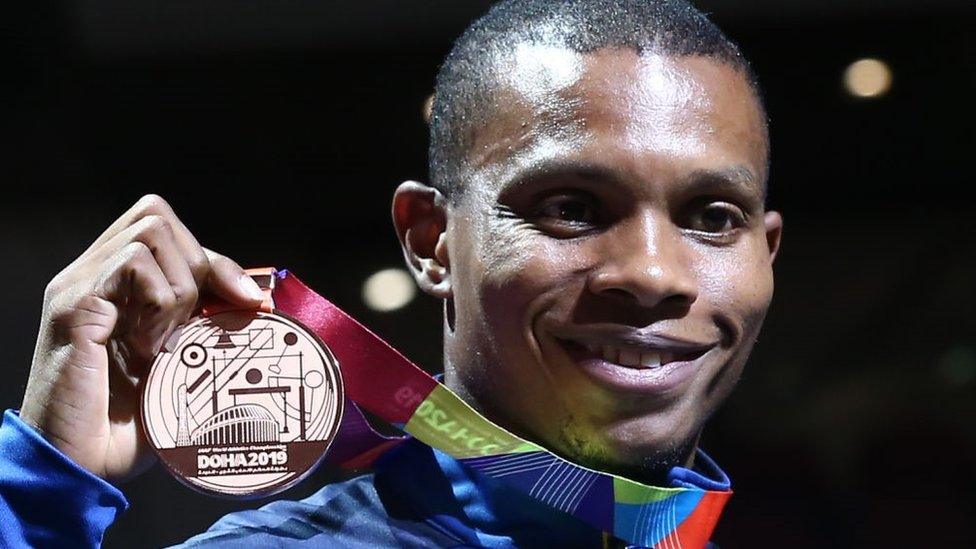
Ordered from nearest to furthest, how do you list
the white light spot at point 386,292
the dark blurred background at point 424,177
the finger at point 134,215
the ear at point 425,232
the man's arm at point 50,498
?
the man's arm at point 50,498
the finger at point 134,215
the ear at point 425,232
the dark blurred background at point 424,177
the white light spot at point 386,292

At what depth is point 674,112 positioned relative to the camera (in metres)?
1.84

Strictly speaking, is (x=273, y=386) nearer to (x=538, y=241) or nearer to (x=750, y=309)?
(x=538, y=241)

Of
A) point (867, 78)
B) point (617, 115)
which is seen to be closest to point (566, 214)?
point (617, 115)

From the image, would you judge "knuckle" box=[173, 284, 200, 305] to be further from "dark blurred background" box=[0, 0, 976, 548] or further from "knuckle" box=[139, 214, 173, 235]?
"dark blurred background" box=[0, 0, 976, 548]

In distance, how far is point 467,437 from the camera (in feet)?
5.82

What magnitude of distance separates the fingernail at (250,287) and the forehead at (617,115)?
37cm

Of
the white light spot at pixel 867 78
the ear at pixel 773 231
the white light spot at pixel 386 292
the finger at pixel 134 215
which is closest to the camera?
the finger at pixel 134 215

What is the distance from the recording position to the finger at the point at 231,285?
5.48ft

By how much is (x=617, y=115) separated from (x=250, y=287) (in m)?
0.51

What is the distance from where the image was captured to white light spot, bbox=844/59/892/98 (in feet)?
8.91

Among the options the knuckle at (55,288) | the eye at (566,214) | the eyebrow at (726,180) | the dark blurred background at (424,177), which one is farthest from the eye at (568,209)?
the dark blurred background at (424,177)

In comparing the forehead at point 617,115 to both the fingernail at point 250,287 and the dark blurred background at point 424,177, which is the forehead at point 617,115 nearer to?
the fingernail at point 250,287

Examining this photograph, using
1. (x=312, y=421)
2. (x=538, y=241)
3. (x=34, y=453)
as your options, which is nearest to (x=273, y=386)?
(x=312, y=421)

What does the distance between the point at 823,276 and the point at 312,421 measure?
1465 mm
